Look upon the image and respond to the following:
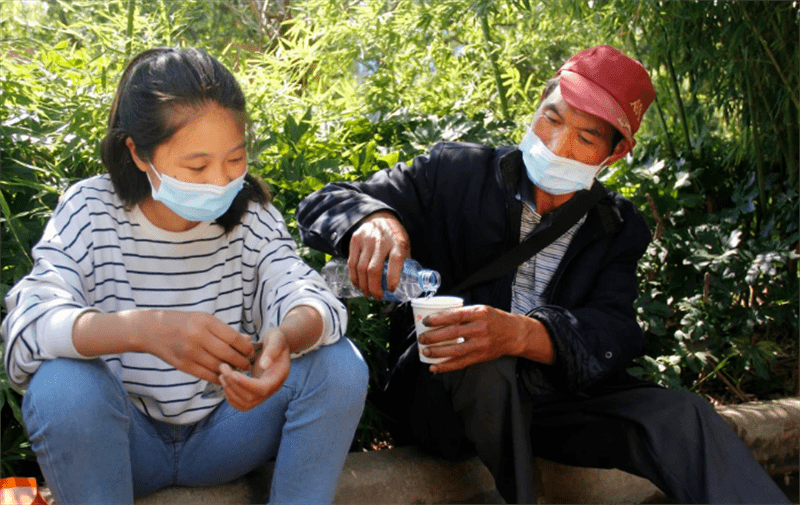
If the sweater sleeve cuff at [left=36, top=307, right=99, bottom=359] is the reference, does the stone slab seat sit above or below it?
below

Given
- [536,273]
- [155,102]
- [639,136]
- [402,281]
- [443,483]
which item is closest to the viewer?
[155,102]

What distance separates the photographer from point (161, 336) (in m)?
1.71

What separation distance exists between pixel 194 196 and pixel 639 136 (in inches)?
108

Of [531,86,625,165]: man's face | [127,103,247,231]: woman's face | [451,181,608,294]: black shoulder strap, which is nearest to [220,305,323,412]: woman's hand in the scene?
[127,103,247,231]: woman's face

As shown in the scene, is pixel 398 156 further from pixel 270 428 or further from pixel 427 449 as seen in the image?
pixel 270 428

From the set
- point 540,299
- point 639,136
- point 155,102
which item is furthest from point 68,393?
point 639,136

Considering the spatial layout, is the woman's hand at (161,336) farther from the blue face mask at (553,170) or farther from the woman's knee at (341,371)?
the blue face mask at (553,170)

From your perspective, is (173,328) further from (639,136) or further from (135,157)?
(639,136)

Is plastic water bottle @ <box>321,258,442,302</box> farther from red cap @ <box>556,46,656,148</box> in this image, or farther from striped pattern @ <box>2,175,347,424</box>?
red cap @ <box>556,46,656,148</box>

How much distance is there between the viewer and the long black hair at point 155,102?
1.94 metres

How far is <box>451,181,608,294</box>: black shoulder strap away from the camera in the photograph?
2557 millimetres

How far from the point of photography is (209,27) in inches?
231

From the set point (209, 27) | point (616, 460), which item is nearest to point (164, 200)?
point (616, 460)

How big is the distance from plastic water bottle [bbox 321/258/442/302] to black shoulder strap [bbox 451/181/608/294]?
120 mm
